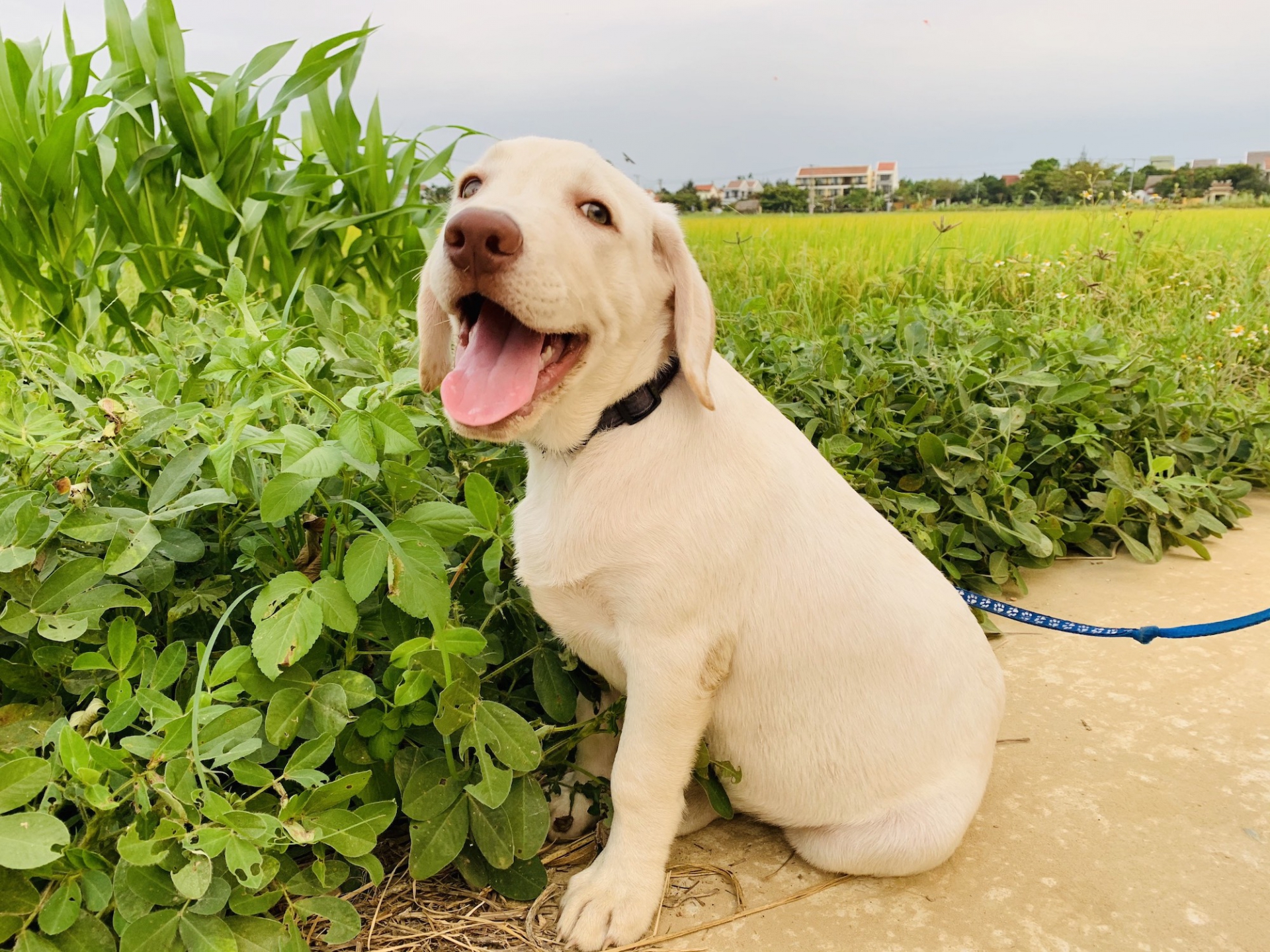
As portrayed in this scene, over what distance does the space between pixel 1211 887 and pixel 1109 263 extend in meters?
4.82

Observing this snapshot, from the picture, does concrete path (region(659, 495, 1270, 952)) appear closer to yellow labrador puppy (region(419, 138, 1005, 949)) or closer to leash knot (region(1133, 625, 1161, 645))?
yellow labrador puppy (region(419, 138, 1005, 949))

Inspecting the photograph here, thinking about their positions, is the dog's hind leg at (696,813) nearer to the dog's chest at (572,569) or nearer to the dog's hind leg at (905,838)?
the dog's hind leg at (905,838)

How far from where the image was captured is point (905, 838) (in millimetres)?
1748

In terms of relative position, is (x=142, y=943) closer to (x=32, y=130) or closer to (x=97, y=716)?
(x=97, y=716)

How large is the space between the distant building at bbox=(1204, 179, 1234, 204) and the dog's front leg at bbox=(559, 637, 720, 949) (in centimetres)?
697

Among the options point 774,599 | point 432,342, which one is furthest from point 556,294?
point 774,599

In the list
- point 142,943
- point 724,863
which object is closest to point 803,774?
point 724,863

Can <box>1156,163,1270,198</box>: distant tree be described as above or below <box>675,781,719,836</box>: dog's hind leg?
above

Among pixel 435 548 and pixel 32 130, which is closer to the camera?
pixel 435 548

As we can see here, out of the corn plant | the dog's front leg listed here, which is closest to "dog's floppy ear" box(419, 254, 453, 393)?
the dog's front leg

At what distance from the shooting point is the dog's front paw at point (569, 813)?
194cm

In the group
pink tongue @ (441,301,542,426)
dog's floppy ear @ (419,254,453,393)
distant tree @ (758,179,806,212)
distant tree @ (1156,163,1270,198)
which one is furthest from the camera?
distant tree @ (1156,163,1270,198)

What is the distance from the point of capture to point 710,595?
1.63 metres

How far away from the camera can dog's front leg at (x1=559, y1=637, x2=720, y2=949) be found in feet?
5.26
